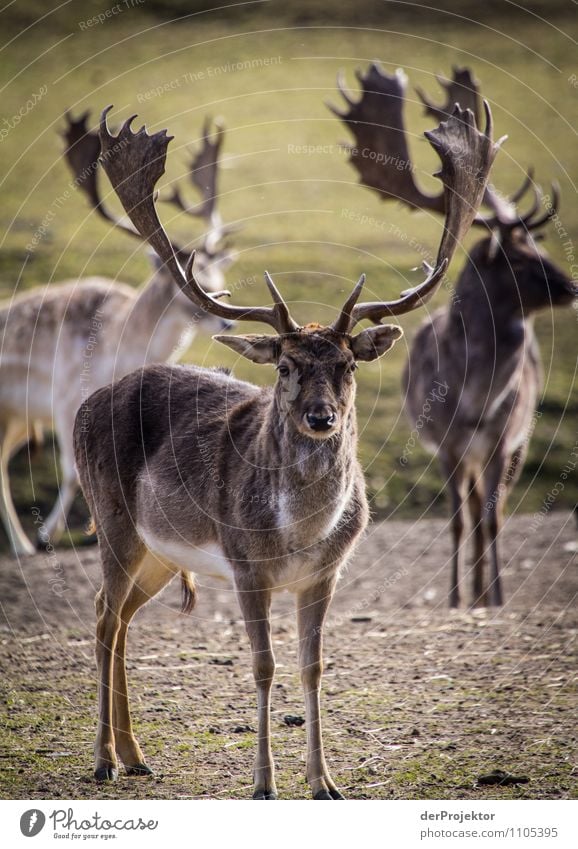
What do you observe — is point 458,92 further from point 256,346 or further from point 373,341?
point 256,346

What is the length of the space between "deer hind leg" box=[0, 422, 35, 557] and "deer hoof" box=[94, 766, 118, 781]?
252 inches

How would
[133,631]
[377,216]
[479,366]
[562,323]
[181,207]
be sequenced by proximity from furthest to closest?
1. [377,216]
2. [562,323]
3. [181,207]
4. [479,366]
5. [133,631]

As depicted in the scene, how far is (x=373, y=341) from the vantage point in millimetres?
6012

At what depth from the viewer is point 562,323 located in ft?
62.3

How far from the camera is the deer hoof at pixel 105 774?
20.3 ft

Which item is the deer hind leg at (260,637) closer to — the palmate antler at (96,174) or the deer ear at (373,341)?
the deer ear at (373,341)

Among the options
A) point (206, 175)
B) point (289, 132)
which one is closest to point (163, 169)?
point (206, 175)

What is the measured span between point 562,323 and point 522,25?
9613mm

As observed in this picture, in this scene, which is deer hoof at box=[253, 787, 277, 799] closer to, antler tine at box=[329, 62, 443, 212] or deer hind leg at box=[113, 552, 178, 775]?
deer hind leg at box=[113, 552, 178, 775]

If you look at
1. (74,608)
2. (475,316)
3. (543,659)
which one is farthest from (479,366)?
(74,608)

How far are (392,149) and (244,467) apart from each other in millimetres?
5786

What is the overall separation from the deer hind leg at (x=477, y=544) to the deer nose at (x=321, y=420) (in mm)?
5115

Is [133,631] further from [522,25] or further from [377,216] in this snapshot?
[522,25]
